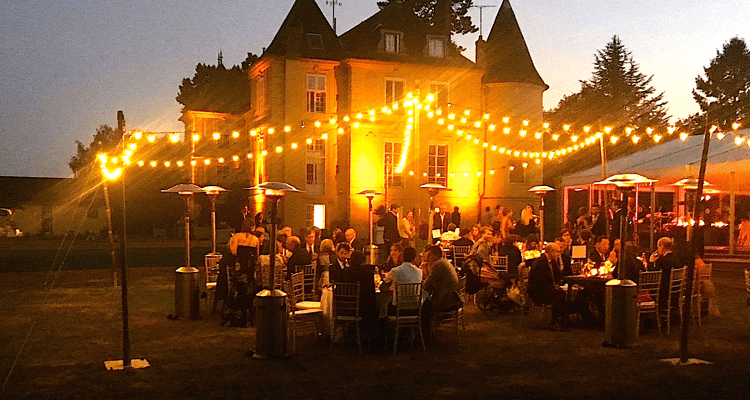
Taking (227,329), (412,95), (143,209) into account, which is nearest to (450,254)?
(412,95)

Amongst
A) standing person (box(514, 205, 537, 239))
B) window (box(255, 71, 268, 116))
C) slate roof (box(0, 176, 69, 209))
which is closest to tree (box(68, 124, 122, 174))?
slate roof (box(0, 176, 69, 209))

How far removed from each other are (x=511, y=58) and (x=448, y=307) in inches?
932

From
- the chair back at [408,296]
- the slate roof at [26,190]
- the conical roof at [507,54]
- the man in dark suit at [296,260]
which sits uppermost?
the conical roof at [507,54]

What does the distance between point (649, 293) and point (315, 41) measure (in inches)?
878

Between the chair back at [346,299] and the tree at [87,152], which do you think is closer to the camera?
the chair back at [346,299]

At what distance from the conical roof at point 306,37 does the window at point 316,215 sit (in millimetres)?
6032

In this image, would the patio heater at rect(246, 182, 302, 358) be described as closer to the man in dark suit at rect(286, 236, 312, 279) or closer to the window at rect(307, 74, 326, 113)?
the man in dark suit at rect(286, 236, 312, 279)

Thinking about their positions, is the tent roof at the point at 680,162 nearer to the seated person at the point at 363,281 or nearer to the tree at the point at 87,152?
the seated person at the point at 363,281

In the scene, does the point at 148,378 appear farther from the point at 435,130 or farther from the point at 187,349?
the point at 435,130

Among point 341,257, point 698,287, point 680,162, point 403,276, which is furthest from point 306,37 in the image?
point 403,276

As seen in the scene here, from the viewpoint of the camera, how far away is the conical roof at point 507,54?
1192 inches

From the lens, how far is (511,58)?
30.8m

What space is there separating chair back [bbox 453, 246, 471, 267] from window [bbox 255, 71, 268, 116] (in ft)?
52.8

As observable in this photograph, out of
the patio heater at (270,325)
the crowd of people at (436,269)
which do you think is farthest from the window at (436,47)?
the patio heater at (270,325)
